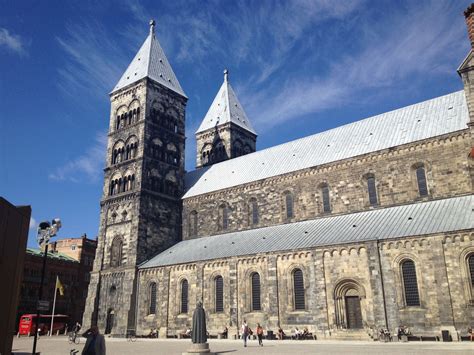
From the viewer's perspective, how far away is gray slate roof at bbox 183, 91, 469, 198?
116 feet

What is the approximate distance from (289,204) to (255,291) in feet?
32.5

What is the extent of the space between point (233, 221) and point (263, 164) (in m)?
7.40

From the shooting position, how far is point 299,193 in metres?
41.0

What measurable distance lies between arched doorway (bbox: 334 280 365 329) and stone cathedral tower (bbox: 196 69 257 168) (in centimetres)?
3369

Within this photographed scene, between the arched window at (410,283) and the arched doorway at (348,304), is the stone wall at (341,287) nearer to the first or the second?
the arched doorway at (348,304)

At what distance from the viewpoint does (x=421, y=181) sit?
34.6 meters

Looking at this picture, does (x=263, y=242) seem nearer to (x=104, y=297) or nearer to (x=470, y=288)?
(x=470, y=288)

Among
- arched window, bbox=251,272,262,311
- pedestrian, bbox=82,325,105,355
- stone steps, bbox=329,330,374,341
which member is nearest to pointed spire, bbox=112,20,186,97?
arched window, bbox=251,272,262,311

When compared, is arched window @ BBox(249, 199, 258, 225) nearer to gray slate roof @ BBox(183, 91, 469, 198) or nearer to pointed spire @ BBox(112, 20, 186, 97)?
gray slate roof @ BBox(183, 91, 469, 198)

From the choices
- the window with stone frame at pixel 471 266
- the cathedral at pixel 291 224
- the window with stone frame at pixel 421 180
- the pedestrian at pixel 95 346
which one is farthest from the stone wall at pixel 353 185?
the pedestrian at pixel 95 346

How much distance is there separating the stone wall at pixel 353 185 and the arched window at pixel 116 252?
9063 millimetres

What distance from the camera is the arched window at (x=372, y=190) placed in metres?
36.7

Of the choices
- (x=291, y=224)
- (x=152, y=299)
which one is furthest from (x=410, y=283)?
(x=152, y=299)

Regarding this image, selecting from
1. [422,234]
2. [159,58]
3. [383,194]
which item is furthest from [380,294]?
[159,58]
